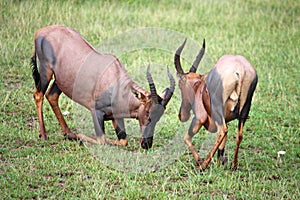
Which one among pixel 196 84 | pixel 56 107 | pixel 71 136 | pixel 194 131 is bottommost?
pixel 71 136

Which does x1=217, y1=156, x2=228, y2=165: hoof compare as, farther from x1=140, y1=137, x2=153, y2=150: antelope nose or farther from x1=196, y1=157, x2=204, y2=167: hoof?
x1=140, y1=137, x2=153, y2=150: antelope nose

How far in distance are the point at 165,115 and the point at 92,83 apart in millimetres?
1817

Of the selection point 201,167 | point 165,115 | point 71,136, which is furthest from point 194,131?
point 165,115

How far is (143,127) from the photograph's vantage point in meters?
7.81

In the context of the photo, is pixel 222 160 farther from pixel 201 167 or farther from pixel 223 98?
pixel 223 98

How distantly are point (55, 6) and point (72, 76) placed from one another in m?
6.09

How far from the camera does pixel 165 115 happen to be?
31.2 feet

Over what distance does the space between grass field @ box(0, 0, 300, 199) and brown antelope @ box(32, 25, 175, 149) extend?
1.14 ft

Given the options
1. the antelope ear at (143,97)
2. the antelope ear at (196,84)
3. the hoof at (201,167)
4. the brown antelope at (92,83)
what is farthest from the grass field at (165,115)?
the antelope ear at (196,84)

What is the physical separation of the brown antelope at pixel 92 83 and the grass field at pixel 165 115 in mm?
348

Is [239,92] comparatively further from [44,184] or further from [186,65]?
[186,65]

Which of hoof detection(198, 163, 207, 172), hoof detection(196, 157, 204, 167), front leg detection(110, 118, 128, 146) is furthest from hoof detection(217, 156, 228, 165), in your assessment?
front leg detection(110, 118, 128, 146)

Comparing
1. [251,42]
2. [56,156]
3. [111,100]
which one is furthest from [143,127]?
[251,42]

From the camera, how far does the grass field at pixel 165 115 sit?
6871 mm
